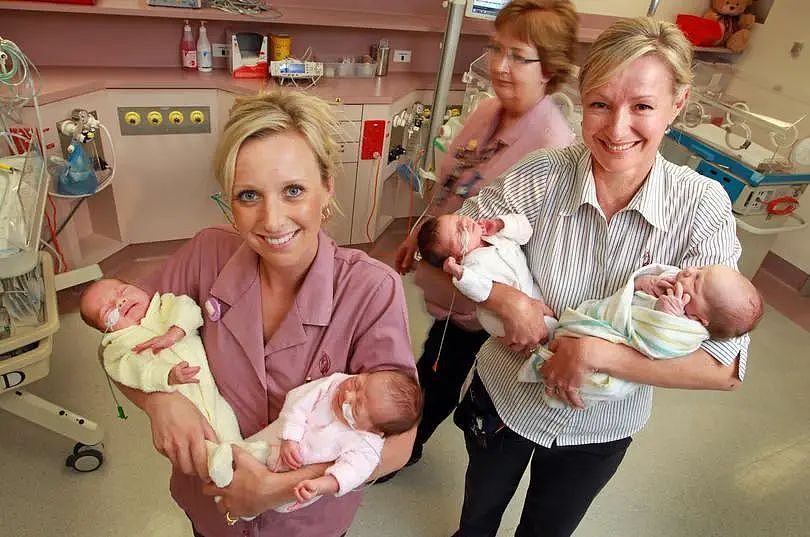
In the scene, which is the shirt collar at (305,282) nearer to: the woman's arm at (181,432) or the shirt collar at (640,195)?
the woman's arm at (181,432)

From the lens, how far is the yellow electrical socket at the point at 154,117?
2814mm

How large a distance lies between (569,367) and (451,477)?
4.14ft

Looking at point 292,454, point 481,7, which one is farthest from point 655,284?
point 481,7

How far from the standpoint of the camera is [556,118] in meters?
1.62

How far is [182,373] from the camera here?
1076 millimetres

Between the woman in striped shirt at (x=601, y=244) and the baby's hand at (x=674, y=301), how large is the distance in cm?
7

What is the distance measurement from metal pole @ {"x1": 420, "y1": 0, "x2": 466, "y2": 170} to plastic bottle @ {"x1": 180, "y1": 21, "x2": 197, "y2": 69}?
→ 126 cm

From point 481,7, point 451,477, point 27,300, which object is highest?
point 481,7

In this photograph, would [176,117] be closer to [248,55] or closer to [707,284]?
[248,55]

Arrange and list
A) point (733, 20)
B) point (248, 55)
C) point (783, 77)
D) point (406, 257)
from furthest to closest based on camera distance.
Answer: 1. point (733, 20)
2. point (783, 77)
3. point (248, 55)
4. point (406, 257)

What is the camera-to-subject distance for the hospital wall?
3463mm

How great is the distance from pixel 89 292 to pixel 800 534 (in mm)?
2530

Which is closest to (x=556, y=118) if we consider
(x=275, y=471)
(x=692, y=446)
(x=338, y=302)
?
(x=338, y=302)

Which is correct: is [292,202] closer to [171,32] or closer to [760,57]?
[171,32]
